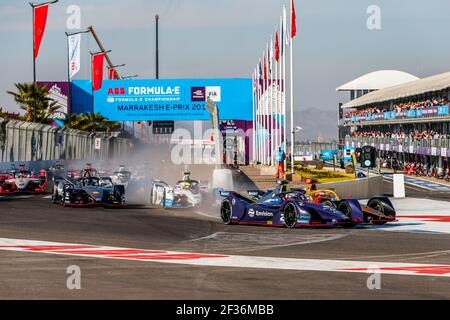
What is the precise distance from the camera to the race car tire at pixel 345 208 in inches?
795

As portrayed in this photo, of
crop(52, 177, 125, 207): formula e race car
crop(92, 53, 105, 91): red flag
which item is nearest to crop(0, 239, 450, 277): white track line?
crop(52, 177, 125, 207): formula e race car

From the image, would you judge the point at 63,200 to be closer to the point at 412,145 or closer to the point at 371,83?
the point at 412,145

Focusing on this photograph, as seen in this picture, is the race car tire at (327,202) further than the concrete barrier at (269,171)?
No

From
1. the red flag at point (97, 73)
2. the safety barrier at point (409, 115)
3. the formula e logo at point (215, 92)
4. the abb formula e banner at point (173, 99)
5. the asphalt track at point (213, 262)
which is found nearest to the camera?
the asphalt track at point (213, 262)

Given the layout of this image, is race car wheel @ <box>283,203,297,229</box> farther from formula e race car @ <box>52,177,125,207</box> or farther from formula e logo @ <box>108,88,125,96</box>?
formula e logo @ <box>108,88,125,96</box>

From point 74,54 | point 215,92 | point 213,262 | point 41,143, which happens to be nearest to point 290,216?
point 213,262

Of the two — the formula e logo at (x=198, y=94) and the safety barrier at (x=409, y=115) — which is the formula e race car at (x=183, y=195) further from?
the formula e logo at (x=198, y=94)

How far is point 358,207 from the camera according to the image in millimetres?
20422

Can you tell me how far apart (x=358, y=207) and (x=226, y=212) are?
3.13 meters

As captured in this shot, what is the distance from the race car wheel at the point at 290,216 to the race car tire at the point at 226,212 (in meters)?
1.61

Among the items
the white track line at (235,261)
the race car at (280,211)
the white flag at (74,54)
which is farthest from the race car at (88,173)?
the white flag at (74,54)
